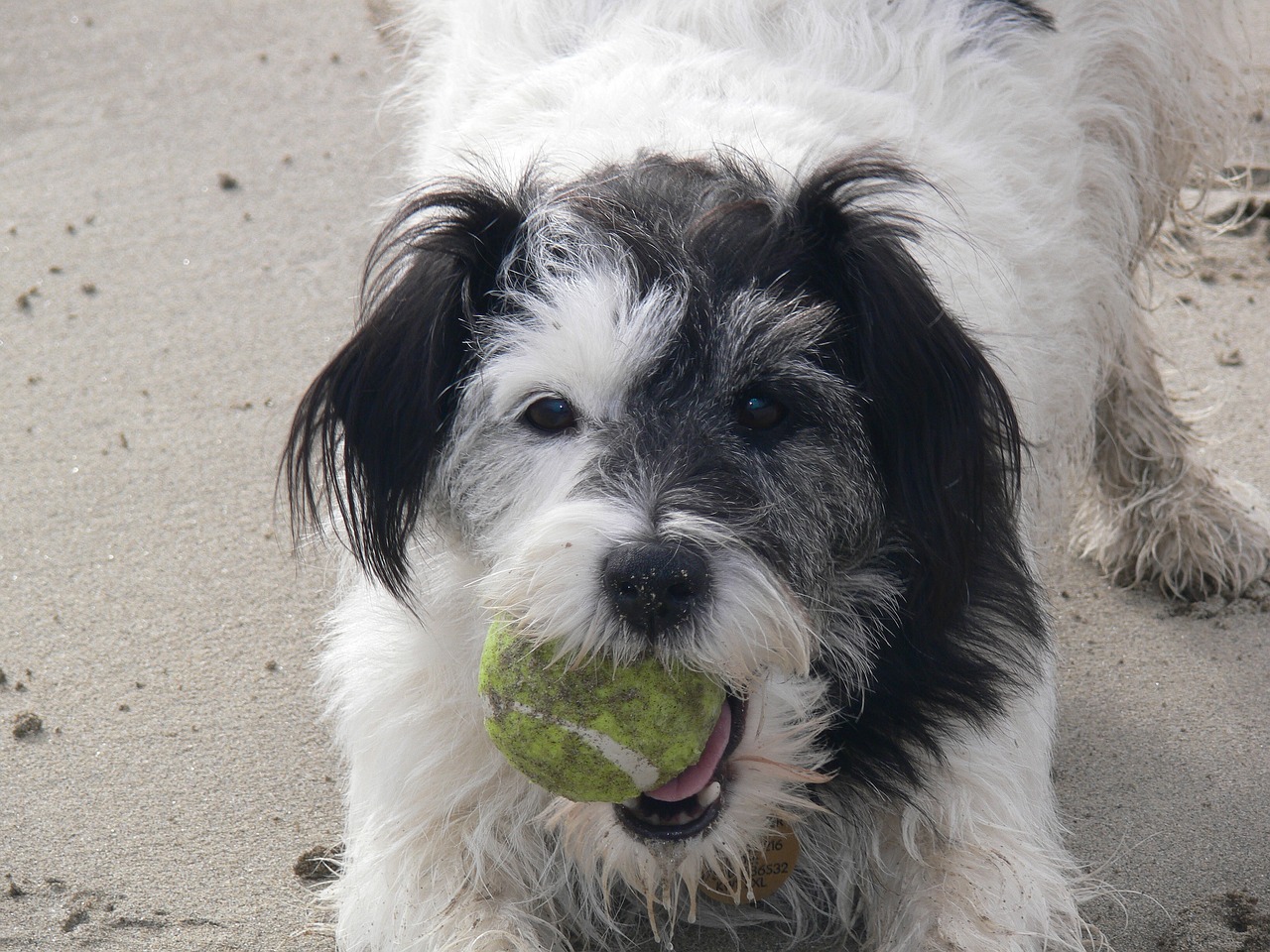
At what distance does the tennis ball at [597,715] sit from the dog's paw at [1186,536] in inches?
79.8

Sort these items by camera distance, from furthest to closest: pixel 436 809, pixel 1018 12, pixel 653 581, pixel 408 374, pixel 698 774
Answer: pixel 1018 12 → pixel 436 809 → pixel 408 374 → pixel 698 774 → pixel 653 581

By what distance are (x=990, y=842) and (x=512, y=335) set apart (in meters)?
1.16

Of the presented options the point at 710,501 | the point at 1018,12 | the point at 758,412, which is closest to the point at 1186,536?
the point at 1018,12

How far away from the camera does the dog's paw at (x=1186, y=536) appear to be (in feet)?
12.2

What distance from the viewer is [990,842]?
246 centimetres

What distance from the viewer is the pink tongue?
2.17m

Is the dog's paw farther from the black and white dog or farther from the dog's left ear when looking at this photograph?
the dog's left ear

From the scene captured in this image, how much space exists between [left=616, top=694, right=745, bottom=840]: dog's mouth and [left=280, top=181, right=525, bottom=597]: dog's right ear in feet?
1.90

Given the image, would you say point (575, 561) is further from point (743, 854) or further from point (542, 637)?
point (743, 854)

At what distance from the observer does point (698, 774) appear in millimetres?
2174

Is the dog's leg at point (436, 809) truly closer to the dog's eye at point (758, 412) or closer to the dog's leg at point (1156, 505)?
the dog's eye at point (758, 412)

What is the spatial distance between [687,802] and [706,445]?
1.77ft

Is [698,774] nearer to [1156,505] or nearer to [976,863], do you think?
[976,863]

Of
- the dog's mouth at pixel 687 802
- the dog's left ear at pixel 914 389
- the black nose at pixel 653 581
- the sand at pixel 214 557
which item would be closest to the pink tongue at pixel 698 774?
the dog's mouth at pixel 687 802
